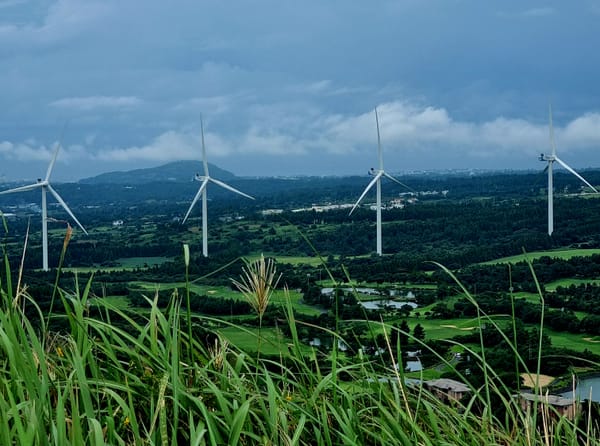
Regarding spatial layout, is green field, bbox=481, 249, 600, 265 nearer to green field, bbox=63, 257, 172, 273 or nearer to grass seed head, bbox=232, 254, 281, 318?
green field, bbox=63, 257, 172, 273

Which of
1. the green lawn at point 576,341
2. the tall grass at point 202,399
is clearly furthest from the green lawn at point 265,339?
the green lawn at point 576,341

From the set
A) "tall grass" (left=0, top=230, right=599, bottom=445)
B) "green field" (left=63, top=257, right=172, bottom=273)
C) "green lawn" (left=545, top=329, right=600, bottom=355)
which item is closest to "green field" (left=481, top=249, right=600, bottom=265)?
"green lawn" (left=545, top=329, right=600, bottom=355)

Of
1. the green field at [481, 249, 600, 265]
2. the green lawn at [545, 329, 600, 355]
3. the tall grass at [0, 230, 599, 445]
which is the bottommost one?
the green lawn at [545, 329, 600, 355]

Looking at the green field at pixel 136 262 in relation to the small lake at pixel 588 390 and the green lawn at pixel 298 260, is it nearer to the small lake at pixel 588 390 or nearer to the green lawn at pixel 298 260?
the green lawn at pixel 298 260

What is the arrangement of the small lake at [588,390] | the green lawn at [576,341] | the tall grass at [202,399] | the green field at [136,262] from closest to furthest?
the tall grass at [202,399]
the small lake at [588,390]
the green lawn at [576,341]
the green field at [136,262]

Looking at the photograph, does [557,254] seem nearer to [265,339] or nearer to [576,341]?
[576,341]

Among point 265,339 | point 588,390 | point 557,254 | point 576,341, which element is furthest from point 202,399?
point 557,254

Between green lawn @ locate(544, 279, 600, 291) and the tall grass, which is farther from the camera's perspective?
green lawn @ locate(544, 279, 600, 291)

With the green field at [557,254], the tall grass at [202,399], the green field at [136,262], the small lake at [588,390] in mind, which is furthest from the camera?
the green field at [136,262]

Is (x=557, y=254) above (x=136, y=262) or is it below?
above

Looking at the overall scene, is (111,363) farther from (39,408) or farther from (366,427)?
(366,427)
